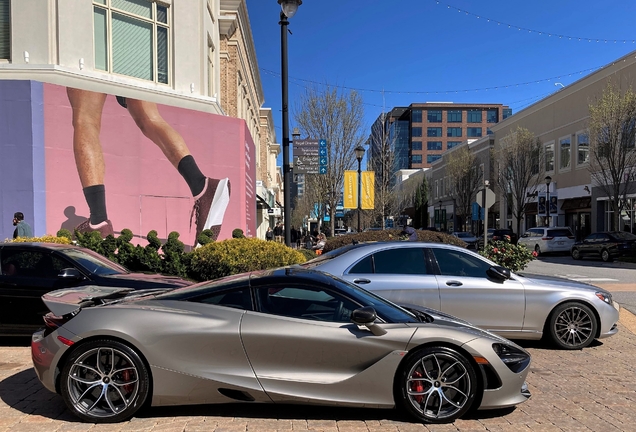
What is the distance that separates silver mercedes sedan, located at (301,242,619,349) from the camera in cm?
631

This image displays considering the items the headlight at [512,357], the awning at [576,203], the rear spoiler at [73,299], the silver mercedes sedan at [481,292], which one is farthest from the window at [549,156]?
the rear spoiler at [73,299]

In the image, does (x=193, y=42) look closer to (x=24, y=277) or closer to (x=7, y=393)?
(x=24, y=277)

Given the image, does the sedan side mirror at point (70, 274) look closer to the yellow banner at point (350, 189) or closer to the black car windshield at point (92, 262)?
the black car windshield at point (92, 262)

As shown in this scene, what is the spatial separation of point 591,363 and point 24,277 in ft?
24.1

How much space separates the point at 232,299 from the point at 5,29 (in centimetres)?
1246

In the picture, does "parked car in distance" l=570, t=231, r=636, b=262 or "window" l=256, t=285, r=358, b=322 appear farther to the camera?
"parked car in distance" l=570, t=231, r=636, b=262

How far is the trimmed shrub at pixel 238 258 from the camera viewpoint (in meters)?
9.37

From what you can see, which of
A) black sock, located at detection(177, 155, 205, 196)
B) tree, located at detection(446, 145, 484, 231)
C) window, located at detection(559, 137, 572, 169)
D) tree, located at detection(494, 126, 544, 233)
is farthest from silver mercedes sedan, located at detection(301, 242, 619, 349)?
tree, located at detection(446, 145, 484, 231)

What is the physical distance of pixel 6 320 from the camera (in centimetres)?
632

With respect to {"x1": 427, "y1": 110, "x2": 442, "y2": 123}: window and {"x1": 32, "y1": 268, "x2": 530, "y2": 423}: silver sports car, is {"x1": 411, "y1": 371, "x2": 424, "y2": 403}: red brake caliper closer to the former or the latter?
{"x1": 32, "y1": 268, "x2": 530, "y2": 423}: silver sports car

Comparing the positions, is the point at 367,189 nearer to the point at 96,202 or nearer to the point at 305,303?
the point at 96,202

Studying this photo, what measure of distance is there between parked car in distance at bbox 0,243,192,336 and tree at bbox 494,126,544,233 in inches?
1399

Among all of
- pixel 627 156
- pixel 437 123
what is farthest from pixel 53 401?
pixel 437 123

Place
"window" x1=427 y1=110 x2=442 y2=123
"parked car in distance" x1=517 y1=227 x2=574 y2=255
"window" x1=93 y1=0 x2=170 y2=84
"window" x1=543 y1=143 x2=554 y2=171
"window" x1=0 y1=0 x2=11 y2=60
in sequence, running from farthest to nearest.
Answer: "window" x1=427 y1=110 x2=442 y2=123 → "window" x1=543 y1=143 x2=554 y2=171 → "parked car in distance" x1=517 y1=227 x2=574 y2=255 → "window" x1=93 y1=0 x2=170 y2=84 → "window" x1=0 y1=0 x2=11 y2=60
